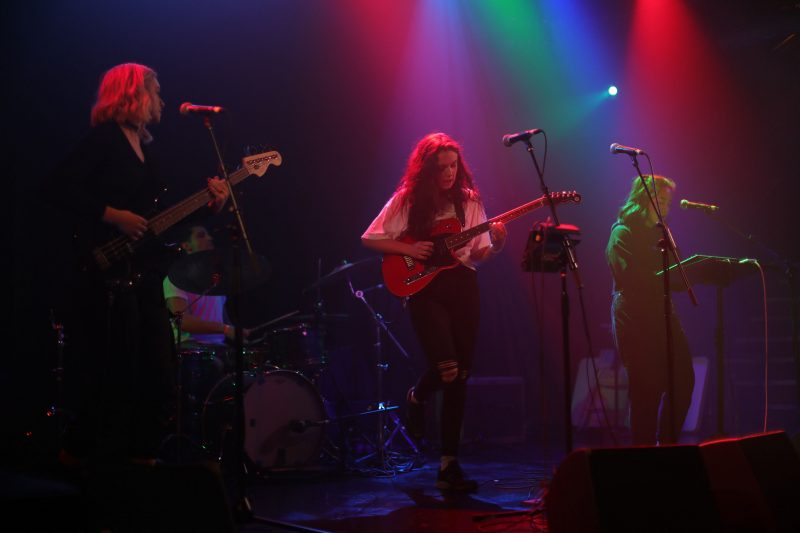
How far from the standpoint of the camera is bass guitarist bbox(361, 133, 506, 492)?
4.79 m

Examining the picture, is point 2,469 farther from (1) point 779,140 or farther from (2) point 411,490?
(1) point 779,140

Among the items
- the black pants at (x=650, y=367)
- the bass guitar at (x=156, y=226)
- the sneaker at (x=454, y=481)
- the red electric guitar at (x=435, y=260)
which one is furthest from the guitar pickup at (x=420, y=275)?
the black pants at (x=650, y=367)

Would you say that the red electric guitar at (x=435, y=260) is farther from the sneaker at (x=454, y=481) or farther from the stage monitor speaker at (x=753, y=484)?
the stage monitor speaker at (x=753, y=484)

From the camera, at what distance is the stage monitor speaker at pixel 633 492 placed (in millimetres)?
2561

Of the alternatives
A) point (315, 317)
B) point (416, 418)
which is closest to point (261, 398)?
point (315, 317)

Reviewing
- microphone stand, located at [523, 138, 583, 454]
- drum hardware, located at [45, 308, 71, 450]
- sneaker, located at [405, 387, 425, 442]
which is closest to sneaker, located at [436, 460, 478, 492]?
sneaker, located at [405, 387, 425, 442]

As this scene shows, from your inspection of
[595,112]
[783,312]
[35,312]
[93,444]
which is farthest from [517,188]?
[93,444]

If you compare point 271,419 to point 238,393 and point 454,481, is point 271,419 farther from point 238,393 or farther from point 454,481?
point 238,393

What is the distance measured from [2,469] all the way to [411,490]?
251cm

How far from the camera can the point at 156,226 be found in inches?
147

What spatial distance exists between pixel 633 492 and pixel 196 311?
16.3ft

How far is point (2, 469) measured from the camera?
3531 millimetres

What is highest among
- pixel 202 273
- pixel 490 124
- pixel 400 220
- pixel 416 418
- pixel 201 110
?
pixel 490 124

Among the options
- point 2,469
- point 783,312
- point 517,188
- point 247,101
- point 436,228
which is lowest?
point 2,469
